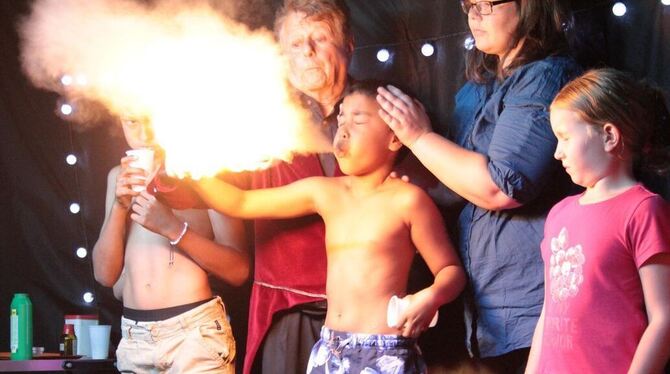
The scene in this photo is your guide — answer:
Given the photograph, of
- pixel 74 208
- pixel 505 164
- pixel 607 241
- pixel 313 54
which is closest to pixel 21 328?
pixel 74 208

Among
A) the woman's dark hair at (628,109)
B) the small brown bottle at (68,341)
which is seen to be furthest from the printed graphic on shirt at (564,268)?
the small brown bottle at (68,341)

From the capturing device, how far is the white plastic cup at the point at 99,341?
318cm

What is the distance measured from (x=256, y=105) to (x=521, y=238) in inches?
37.2

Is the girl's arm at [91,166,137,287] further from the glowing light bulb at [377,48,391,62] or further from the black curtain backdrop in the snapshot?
the glowing light bulb at [377,48,391,62]

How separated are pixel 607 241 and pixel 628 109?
29 centimetres

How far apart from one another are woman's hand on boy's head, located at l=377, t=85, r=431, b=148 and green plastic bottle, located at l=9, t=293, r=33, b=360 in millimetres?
1529

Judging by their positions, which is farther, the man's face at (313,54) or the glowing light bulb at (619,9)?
the man's face at (313,54)

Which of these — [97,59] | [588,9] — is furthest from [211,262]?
[588,9]

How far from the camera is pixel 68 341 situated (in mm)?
3211

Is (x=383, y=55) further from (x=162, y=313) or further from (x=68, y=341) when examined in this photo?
(x=68, y=341)

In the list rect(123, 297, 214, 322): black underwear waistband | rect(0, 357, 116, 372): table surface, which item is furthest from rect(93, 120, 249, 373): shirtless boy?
rect(0, 357, 116, 372): table surface

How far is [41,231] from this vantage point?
340 cm

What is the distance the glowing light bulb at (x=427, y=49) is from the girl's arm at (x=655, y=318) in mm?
1117

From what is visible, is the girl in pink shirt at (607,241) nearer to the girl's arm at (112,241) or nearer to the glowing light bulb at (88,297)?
the girl's arm at (112,241)
